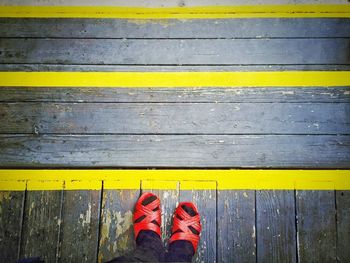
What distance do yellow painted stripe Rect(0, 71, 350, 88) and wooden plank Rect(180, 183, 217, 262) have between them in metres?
0.74

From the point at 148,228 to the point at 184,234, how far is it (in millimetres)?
227

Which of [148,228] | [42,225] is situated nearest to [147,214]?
[148,228]

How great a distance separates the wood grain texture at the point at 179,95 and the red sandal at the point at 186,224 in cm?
72

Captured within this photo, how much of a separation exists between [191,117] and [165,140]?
0.24m

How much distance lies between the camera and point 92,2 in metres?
2.55

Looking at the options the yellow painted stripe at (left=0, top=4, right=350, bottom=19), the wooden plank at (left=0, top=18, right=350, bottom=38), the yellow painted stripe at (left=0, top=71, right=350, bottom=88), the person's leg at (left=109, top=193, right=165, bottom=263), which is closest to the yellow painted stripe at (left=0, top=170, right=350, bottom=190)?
the person's leg at (left=109, top=193, right=165, bottom=263)

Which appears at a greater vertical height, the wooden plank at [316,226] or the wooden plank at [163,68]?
the wooden plank at [163,68]

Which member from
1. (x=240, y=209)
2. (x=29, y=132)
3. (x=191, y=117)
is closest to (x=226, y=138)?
(x=191, y=117)

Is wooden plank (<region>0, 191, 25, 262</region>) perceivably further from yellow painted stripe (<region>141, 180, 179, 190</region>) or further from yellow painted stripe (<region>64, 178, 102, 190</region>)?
yellow painted stripe (<region>141, 180, 179, 190</region>)

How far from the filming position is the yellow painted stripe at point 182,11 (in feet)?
8.16

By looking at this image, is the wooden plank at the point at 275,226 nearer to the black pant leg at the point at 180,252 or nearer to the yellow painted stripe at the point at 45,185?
the black pant leg at the point at 180,252

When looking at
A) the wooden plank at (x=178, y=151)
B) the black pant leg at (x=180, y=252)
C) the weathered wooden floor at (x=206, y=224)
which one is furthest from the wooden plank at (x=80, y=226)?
the black pant leg at (x=180, y=252)

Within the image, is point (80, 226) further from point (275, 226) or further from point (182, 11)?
point (182, 11)

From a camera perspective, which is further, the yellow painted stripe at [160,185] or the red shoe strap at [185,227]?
the yellow painted stripe at [160,185]
